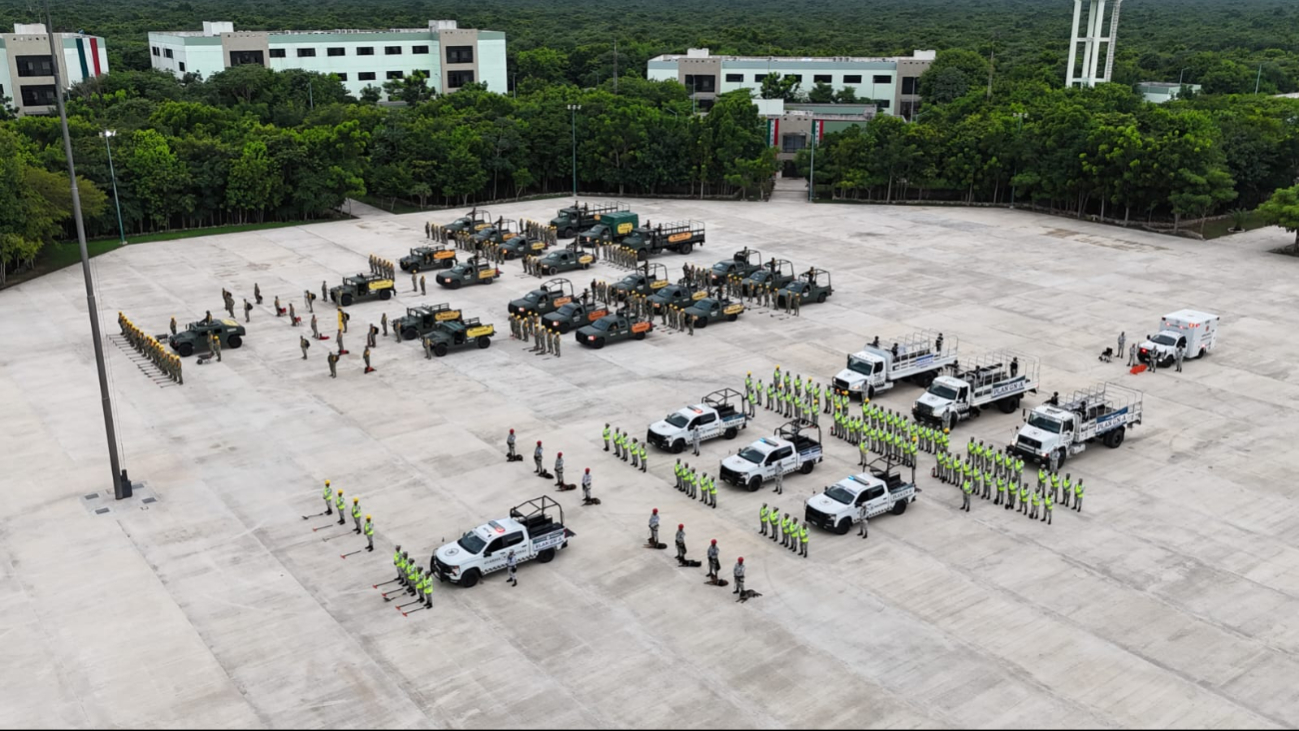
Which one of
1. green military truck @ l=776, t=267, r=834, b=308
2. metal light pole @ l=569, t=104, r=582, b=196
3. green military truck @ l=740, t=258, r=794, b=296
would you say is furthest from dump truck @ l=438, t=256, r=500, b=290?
metal light pole @ l=569, t=104, r=582, b=196

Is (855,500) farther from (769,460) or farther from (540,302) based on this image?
(540,302)

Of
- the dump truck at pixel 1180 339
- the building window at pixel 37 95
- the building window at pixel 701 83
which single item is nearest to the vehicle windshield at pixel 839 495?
the dump truck at pixel 1180 339

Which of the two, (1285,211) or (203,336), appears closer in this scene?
(203,336)

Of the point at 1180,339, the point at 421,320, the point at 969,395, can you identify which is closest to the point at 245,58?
the point at 421,320

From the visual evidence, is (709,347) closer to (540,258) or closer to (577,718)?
(540,258)

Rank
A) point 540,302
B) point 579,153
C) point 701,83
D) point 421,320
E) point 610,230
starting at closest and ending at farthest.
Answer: point 421,320
point 540,302
point 610,230
point 579,153
point 701,83

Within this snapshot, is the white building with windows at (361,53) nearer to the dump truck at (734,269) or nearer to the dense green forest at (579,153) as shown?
the dense green forest at (579,153)
